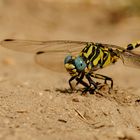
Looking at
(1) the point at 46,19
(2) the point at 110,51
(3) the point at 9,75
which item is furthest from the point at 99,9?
(2) the point at 110,51

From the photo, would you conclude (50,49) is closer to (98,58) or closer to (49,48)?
(49,48)

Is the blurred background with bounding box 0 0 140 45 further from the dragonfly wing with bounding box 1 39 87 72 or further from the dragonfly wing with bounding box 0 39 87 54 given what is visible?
the dragonfly wing with bounding box 0 39 87 54

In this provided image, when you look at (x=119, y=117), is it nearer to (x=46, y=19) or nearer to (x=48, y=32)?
(x=48, y=32)

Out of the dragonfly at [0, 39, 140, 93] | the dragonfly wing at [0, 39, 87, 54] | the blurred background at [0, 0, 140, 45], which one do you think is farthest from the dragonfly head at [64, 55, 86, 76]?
the blurred background at [0, 0, 140, 45]

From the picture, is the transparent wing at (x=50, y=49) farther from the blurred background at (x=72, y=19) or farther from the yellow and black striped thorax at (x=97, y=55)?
the blurred background at (x=72, y=19)

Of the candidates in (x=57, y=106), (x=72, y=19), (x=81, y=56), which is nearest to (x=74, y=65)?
(x=81, y=56)

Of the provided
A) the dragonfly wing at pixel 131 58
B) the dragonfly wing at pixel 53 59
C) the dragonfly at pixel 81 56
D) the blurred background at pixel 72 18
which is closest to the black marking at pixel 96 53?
the dragonfly at pixel 81 56
